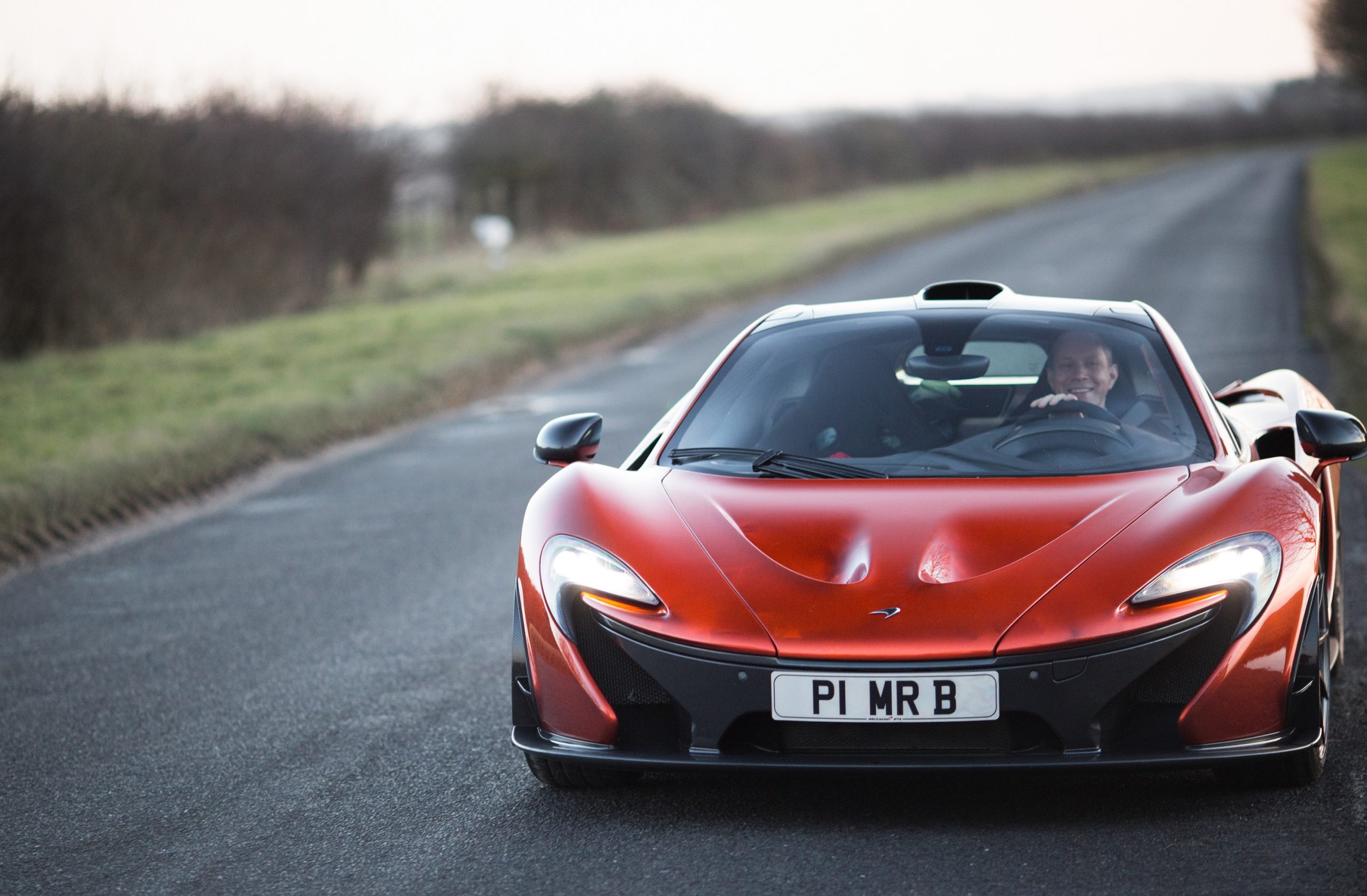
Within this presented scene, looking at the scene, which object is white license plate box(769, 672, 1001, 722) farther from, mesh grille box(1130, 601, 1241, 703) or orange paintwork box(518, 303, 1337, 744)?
mesh grille box(1130, 601, 1241, 703)

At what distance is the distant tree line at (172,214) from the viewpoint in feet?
54.1

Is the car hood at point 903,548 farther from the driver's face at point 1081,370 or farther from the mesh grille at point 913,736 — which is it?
the driver's face at point 1081,370

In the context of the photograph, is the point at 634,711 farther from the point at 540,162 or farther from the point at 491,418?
the point at 540,162

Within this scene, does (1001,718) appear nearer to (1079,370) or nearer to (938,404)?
(938,404)

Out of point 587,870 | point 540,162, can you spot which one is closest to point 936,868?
point 587,870

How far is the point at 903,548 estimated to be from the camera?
366 cm

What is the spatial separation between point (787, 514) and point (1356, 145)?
74343 millimetres

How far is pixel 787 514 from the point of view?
153 inches

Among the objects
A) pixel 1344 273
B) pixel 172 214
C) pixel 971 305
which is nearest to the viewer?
pixel 971 305

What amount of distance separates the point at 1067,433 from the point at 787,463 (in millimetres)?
828

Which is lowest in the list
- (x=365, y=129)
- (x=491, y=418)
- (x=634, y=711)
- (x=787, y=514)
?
(x=491, y=418)

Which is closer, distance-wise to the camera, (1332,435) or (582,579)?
(582,579)

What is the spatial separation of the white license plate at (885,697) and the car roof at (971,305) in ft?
6.04

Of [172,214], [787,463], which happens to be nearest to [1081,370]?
[787,463]
